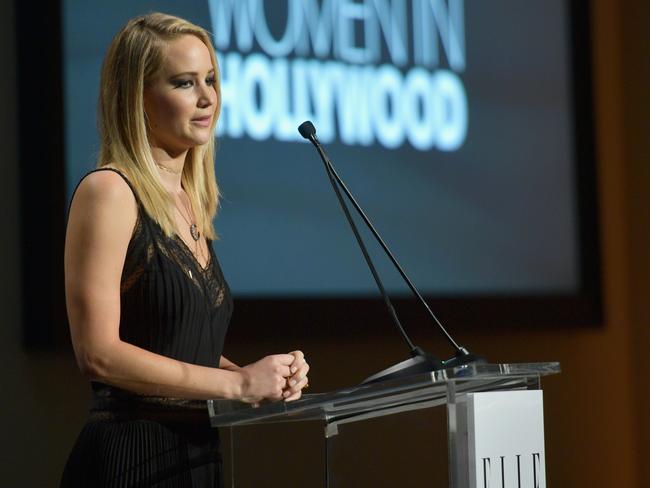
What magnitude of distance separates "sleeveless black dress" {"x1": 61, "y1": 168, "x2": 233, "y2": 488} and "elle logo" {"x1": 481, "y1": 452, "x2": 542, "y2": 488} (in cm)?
51

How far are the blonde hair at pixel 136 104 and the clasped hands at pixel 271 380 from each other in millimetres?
288

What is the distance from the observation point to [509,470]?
1.49 metres

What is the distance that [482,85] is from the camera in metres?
4.04

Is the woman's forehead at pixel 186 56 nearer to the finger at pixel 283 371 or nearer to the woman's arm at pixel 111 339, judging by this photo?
the woman's arm at pixel 111 339

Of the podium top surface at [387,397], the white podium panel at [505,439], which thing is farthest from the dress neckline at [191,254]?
the white podium panel at [505,439]

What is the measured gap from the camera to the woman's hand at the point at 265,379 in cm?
162

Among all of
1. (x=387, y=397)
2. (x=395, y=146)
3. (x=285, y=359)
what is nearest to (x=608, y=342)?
(x=395, y=146)

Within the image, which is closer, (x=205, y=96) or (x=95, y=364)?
(x=95, y=364)

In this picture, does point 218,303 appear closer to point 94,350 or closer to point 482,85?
point 94,350

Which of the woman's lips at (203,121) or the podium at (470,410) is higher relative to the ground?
the woman's lips at (203,121)

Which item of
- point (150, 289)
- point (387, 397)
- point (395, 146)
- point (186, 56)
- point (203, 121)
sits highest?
point (395, 146)

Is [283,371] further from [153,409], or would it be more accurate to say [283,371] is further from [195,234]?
[195,234]

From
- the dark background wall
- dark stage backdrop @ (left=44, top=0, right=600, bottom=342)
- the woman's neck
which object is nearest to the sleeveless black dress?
the woman's neck

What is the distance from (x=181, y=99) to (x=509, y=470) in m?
0.81
